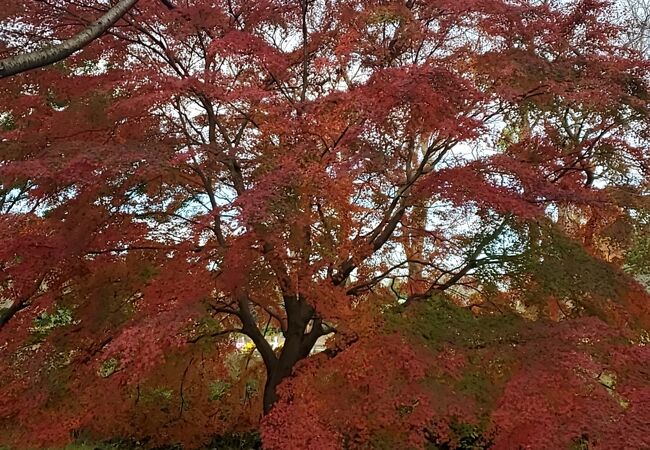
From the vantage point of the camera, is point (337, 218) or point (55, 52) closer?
point (55, 52)

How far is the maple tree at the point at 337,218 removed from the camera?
5027 mm

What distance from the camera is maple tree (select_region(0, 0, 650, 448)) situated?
16.5 ft

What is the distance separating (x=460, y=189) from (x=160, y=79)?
3.13 m

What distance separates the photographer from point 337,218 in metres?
5.93

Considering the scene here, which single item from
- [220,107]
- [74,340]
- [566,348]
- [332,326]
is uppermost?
[220,107]

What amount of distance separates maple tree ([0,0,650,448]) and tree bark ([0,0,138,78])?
133 cm

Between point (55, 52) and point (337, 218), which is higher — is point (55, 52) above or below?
above

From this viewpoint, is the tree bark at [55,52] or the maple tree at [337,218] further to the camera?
the maple tree at [337,218]

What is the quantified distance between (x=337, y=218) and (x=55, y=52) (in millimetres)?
3205

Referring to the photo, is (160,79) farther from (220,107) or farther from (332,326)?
(332,326)

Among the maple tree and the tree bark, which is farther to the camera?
the maple tree

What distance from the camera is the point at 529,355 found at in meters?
4.81

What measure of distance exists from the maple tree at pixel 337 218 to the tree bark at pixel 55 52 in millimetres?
1332

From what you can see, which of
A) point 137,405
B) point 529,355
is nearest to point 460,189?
point 529,355
